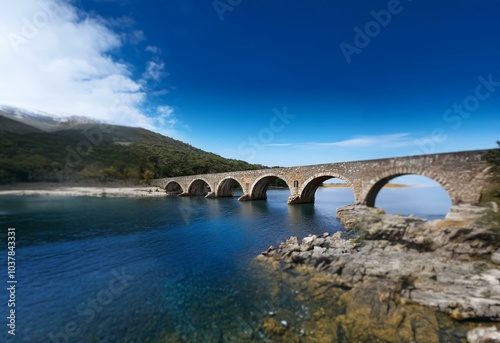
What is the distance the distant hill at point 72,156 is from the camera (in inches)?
2261

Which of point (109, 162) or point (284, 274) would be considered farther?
point (109, 162)

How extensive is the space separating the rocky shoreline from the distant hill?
6737 cm

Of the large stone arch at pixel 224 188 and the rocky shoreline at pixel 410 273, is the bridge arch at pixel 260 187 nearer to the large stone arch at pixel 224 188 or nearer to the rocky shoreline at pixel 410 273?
the large stone arch at pixel 224 188

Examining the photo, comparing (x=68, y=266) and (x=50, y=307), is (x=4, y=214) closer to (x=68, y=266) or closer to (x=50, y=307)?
(x=68, y=266)

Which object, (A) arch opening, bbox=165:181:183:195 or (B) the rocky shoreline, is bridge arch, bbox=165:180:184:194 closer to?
(A) arch opening, bbox=165:181:183:195

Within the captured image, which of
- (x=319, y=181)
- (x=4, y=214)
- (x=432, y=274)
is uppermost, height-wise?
(x=319, y=181)

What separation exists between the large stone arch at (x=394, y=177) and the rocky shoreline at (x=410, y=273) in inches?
175

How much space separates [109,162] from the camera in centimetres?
7044

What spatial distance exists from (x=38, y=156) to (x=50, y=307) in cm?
6771

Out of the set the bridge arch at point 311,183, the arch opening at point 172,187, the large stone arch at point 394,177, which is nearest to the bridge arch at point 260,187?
the bridge arch at point 311,183

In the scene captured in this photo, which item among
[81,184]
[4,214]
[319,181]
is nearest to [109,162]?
[81,184]

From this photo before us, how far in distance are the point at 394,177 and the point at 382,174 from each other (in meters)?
1.24

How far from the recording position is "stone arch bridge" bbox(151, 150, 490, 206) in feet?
57.6

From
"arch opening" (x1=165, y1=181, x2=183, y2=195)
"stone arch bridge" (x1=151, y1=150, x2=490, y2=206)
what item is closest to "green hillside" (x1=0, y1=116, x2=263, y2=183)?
"arch opening" (x1=165, y1=181, x2=183, y2=195)
